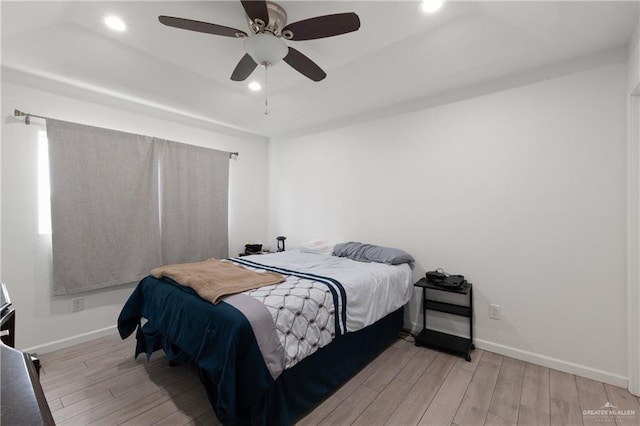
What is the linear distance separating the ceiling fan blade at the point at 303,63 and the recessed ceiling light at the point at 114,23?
109cm

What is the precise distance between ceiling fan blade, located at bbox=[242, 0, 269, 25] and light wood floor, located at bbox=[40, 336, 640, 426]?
7.77 feet

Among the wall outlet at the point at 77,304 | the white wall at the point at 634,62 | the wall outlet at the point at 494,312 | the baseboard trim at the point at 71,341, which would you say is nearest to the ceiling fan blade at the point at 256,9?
the white wall at the point at 634,62

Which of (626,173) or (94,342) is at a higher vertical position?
(626,173)

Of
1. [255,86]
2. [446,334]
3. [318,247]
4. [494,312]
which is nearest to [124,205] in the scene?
[255,86]

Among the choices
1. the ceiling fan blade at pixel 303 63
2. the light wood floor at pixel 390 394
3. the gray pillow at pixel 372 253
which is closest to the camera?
the light wood floor at pixel 390 394

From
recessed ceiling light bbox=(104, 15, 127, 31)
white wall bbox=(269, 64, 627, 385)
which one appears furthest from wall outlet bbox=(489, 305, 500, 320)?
recessed ceiling light bbox=(104, 15, 127, 31)

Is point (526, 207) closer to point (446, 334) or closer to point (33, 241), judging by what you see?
point (446, 334)

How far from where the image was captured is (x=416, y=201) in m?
3.05

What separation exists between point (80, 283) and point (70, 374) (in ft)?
2.86

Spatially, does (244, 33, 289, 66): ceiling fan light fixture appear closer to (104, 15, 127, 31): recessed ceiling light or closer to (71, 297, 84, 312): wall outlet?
(104, 15, 127, 31): recessed ceiling light

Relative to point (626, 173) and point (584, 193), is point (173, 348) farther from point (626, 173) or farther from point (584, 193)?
point (626, 173)

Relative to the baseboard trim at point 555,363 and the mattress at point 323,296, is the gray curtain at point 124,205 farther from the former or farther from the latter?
the baseboard trim at point 555,363

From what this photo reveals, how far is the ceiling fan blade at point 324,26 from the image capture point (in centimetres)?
151

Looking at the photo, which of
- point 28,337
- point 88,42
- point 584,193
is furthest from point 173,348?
point 584,193
